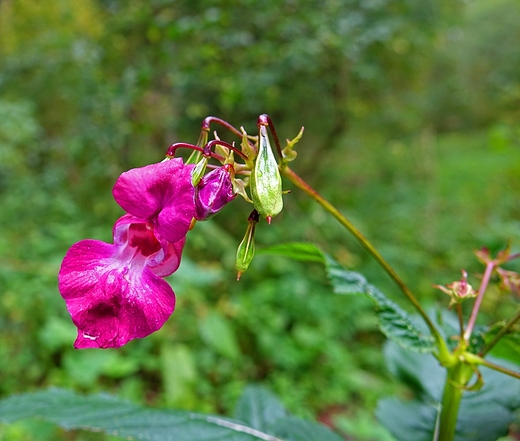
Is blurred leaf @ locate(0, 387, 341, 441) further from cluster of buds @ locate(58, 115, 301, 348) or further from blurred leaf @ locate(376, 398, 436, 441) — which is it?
cluster of buds @ locate(58, 115, 301, 348)

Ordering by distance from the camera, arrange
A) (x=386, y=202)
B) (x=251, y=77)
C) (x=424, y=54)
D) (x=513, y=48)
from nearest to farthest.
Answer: (x=251, y=77) < (x=424, y=54) < (x=386, y=202) < (x=513, y=48)

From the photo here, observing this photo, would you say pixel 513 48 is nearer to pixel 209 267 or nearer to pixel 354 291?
pixel 209 267

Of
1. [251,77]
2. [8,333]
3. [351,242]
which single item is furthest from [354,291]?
[351,242]

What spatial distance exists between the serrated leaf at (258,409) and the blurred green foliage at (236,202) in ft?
2.23

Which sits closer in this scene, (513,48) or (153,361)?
(153,361)

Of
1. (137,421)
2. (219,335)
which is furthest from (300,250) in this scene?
(219,335)

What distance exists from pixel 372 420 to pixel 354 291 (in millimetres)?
2112

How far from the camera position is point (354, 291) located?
2.54 ft

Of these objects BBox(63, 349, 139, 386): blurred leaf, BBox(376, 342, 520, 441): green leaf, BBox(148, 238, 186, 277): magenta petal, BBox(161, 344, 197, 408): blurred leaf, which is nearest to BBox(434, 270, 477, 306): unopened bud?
BBox(376, 342, 520, 441): green leaf

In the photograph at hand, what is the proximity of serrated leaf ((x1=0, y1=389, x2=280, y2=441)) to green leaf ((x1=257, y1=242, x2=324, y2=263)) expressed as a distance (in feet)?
1.19

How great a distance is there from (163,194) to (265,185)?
0.44 feet

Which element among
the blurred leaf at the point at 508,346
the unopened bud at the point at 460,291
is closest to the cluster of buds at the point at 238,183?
the unopened bud at the point at 460,291

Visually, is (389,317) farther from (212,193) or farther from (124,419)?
(124,419)

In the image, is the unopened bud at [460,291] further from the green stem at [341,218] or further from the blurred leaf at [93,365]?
the blurred leaf at [93,365]
